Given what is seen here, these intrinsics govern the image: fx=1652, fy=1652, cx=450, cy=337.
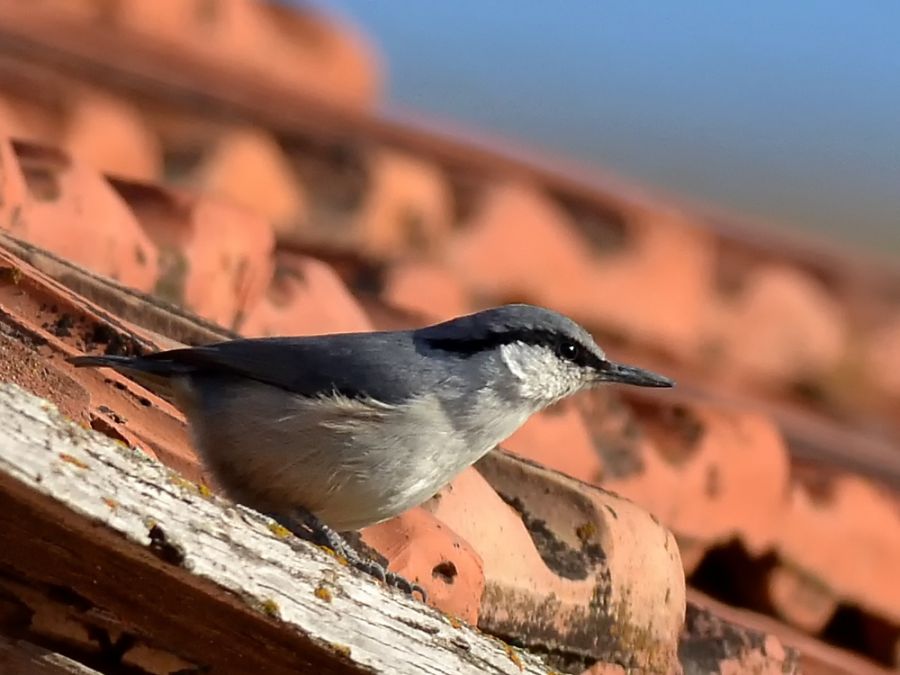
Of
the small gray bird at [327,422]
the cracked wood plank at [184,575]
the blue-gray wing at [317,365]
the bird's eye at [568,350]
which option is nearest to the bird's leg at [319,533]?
the small gray bird at [327,422]

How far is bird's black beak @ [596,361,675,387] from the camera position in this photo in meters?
3.33

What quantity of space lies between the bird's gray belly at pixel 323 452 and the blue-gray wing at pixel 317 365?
26 mm

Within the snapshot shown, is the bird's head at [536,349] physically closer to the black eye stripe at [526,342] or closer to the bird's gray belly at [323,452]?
the black eye stripe at [526,342]

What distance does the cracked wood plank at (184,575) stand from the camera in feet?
5.75

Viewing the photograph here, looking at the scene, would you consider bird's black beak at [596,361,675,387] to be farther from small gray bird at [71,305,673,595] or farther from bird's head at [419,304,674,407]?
small gray bird at [71,305,673,595]

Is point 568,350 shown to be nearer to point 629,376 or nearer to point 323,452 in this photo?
point 629,376

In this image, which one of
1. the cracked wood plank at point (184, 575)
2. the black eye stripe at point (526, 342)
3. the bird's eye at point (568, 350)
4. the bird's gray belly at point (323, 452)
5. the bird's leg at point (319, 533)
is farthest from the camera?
the bird's eye at point (568, 350)

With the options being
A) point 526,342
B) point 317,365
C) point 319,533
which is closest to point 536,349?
point 526,342

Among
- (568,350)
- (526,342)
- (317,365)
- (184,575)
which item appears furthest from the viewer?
(568,350)

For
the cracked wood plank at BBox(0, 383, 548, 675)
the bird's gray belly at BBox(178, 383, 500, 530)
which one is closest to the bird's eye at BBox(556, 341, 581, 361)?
the bird's gray belly at BBox(178, 383, 500, 530)

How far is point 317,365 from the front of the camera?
2816 millimetres

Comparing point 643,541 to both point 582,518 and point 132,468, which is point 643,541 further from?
point 132,468

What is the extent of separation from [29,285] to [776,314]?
371cm

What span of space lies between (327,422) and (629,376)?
33.3 inches
